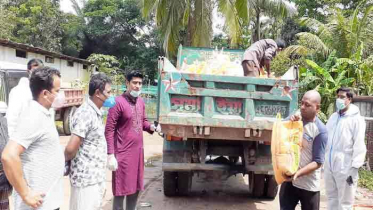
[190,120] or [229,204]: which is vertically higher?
[190,120]

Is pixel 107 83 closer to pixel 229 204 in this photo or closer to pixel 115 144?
pixel 115 144

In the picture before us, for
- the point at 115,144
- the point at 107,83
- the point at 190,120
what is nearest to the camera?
the point at 107,83

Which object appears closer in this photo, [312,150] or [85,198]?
[85,198]

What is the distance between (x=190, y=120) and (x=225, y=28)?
7.91m

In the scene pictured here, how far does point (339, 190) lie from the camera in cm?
398

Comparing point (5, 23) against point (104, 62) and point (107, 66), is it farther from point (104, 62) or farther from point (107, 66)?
point (107, 66)

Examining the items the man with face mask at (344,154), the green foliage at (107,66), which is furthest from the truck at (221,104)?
the green foliage at (107,66)

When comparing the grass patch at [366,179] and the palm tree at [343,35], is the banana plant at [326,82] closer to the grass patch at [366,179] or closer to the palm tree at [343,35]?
the palm tree at [343,35]

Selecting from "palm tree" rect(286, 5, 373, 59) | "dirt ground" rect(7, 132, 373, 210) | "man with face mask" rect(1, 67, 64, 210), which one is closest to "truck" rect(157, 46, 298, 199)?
"dirt ground" rect(7, 132, 373, 210)

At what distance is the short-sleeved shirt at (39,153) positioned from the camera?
208cm

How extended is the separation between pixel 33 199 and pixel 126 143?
172 cm

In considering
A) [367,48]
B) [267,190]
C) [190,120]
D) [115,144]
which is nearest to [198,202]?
[267,190]

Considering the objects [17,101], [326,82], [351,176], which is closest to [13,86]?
[17,101]

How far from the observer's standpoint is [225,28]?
11484 millimetres
